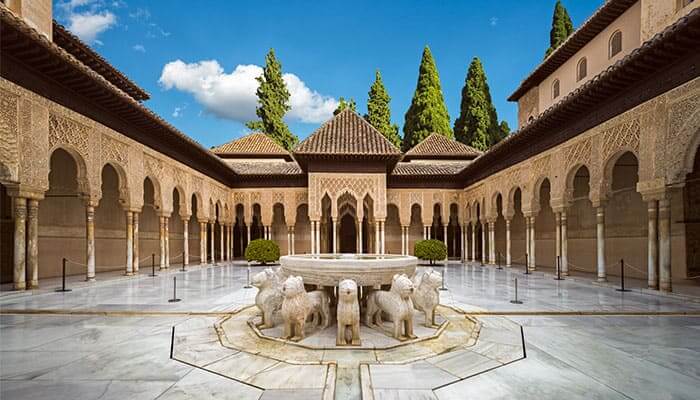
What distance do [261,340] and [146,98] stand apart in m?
17.3

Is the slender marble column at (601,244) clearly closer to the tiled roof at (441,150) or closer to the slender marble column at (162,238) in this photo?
the tiled roof at (441,150)

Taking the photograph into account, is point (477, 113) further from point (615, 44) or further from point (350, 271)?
point (350, 271)

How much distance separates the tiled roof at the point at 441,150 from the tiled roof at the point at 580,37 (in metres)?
6.03

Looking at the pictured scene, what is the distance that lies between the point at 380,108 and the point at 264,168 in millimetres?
18579

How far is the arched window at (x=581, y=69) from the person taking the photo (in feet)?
47.0

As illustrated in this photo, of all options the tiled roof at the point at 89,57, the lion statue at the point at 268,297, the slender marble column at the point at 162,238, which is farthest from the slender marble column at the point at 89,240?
the lion statue at the point at 268,297

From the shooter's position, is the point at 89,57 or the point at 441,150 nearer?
the point at 89,57

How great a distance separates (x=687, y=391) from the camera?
304cm

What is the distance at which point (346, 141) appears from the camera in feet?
57.2

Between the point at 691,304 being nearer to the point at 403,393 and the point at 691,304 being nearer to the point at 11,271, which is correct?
the point at 403,393

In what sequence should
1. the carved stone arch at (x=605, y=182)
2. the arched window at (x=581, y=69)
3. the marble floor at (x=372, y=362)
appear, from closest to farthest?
the marble floor at (x=372, y=362)
the carved stone arch at (x=605, y=182)
the arched window at (x=581, y=69)

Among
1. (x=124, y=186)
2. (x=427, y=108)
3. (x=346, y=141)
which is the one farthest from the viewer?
(x=427, y=108)

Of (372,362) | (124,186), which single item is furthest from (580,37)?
(124,186)

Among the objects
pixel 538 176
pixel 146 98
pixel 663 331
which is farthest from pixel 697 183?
pixel 146 98
